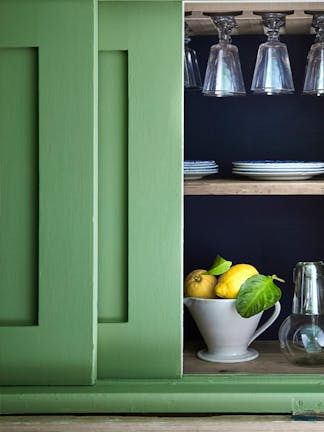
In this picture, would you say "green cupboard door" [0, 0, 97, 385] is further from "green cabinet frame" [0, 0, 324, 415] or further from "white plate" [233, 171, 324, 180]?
"white plate" [233, 171, 324, 180]

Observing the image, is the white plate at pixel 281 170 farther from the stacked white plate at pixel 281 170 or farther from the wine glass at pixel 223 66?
the wine glass at pixel 223 66

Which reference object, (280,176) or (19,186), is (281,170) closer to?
(280,176)

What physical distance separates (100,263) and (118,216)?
0.39ft

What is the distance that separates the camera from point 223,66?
87.0 inches

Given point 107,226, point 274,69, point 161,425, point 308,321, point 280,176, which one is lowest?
point 161,425

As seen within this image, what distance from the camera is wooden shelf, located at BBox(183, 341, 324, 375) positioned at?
2.14 m

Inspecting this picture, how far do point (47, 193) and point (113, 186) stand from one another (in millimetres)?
161

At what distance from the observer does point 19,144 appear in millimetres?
2006

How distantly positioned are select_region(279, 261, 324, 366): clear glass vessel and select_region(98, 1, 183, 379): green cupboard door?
33 cm

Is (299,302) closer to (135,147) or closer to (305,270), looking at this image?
(305,270)

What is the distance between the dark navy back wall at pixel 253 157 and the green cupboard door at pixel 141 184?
51 centimetres

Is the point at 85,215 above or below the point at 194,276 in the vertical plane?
above

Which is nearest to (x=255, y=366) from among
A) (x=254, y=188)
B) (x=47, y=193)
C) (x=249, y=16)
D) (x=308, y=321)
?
(x=308, y=321)

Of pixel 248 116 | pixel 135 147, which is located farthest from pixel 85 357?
pixel 248 116
